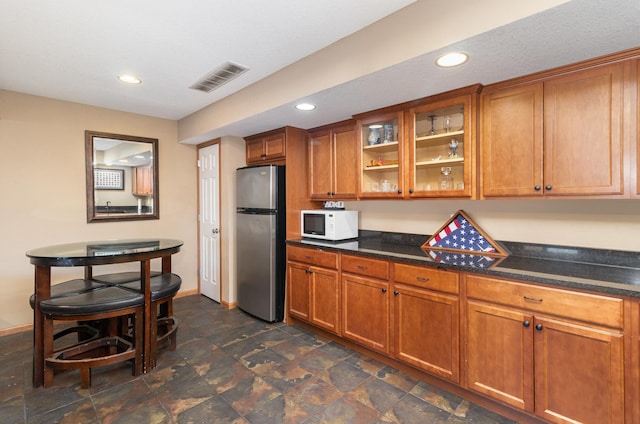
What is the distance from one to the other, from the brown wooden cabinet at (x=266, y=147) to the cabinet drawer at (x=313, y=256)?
3.32 ft

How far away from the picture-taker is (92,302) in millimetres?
2139

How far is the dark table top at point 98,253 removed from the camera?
2.07 meters

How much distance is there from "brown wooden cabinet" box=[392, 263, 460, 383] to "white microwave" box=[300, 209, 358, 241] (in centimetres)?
83

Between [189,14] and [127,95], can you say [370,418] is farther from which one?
[127,95]

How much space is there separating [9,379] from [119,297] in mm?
1014

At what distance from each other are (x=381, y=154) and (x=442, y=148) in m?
0.58

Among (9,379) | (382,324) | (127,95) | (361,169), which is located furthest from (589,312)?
(127,95)

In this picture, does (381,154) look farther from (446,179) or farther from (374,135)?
(446,179)

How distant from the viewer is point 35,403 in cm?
200

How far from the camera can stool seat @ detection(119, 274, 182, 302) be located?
95.2 inches

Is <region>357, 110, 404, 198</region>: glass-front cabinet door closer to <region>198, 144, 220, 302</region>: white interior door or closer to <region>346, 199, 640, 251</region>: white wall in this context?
<region>346, 199, 640, 251</region>: white wall

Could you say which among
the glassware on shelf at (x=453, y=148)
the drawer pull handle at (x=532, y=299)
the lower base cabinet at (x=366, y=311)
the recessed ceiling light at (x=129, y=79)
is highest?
the recessed ceiling light at (x=129, y=79)

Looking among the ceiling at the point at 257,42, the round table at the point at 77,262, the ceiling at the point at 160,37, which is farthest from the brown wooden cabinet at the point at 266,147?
the round table at the point at 77,262

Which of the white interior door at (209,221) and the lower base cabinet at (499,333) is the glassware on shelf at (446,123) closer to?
the lower base cabinet at (499,333)
